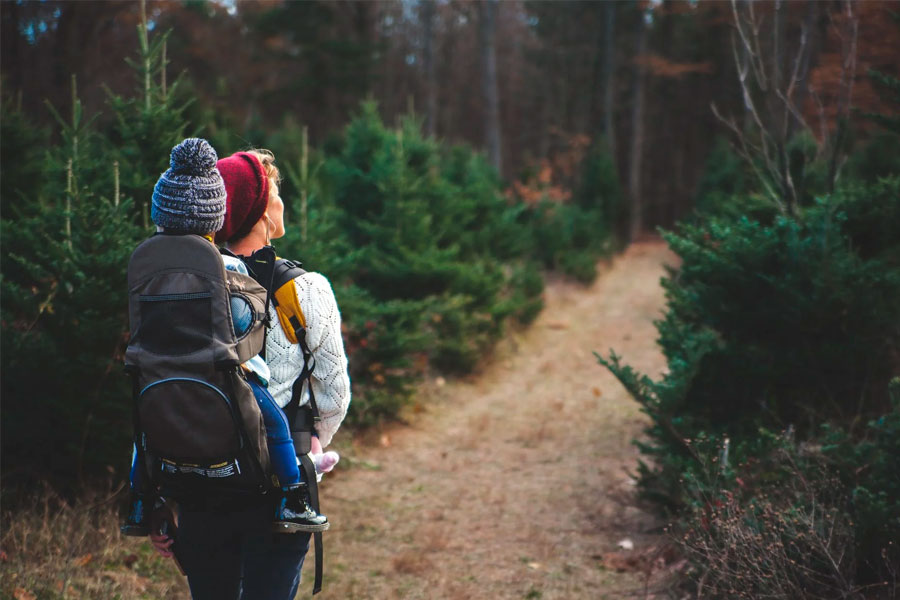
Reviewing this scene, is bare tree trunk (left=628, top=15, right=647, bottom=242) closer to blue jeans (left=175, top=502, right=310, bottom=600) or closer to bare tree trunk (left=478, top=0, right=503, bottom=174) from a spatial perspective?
bare tree trunk (left=478, top=0, right=503, bottom=174)

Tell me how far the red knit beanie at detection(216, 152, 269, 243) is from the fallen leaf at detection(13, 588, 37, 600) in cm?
235

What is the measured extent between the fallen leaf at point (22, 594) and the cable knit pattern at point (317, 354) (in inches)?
84.9

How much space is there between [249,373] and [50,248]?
2.92 meters

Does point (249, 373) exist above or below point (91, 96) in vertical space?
below

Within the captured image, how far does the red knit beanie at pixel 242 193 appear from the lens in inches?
95.9

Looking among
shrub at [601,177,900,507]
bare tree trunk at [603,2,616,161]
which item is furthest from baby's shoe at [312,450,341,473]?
bare tree trunk at [603,2,616,161]

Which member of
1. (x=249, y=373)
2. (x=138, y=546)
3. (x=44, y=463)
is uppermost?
(x=249, y=373)

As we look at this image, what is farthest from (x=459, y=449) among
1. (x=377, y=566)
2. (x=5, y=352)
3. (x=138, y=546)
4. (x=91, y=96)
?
(x=91, y=96)

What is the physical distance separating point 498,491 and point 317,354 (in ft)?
13.4

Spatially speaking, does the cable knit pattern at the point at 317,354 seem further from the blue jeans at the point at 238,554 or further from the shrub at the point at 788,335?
the shrub at the point at 788,335

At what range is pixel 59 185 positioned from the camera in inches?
202

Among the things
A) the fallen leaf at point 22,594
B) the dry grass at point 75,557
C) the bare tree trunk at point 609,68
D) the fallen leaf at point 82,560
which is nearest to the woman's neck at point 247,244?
→ the dry grass at point 75,557

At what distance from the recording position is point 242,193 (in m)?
2.45

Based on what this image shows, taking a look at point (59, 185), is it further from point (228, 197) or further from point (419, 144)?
point (419, 144)
